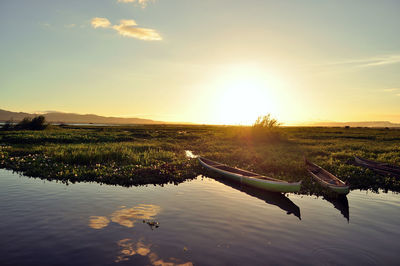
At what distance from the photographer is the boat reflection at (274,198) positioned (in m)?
13.5

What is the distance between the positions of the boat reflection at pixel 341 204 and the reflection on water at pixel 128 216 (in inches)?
383

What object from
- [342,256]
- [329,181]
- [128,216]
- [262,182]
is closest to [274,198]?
[262,182]

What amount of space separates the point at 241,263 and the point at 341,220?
686 centimetres

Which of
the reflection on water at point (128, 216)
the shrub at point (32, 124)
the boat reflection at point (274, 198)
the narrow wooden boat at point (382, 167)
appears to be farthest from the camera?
the shrub at point (32, 124)

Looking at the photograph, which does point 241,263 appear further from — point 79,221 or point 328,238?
point 79,221

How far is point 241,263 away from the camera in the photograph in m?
7.98

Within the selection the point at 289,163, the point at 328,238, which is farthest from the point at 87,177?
the point at 289,163

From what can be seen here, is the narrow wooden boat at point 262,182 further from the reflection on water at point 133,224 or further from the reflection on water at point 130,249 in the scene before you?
the reflection on water at point 130,249

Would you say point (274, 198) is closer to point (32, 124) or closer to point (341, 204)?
point (341, 204)

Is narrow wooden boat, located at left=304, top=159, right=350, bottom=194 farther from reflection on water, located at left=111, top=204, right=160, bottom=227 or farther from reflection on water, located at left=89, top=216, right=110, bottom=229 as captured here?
reflection on water, located at left=89, top=216, right=110, bottom=229

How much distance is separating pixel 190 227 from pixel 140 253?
9.19ft

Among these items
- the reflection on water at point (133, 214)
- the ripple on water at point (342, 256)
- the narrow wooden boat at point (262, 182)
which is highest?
the narrow wooden boat at point (262, 182)

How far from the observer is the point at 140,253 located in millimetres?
8336

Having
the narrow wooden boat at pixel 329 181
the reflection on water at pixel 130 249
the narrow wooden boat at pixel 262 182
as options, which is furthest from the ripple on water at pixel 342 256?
the narrow wooden boat at pixel 329 181
